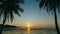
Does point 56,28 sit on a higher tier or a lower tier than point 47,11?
lower

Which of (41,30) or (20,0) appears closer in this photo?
(20,0)

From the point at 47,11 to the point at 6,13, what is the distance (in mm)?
5197

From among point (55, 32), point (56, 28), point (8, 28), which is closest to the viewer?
point (56, 28)

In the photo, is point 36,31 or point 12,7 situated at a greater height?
point 12,7

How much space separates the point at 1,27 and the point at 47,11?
21.4 feet

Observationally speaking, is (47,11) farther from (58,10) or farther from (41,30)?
(41,30)

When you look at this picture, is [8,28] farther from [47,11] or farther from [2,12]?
[47,11]

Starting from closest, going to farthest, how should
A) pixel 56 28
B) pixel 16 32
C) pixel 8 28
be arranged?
1. pixel 56 28
2. pixel 16 32
3. pixel 8 28

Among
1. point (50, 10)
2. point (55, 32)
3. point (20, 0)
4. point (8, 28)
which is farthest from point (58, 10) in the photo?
point (8, 28)

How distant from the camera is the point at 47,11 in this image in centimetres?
2870

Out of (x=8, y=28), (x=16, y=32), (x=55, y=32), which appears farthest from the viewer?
(x=8, y=28)

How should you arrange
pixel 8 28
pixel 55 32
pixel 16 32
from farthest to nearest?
pixel 8 28 → pixel 16 32 → pixel 55 32

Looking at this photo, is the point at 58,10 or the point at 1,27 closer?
the point at 58,10

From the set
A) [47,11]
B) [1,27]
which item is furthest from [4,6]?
[47,11]
